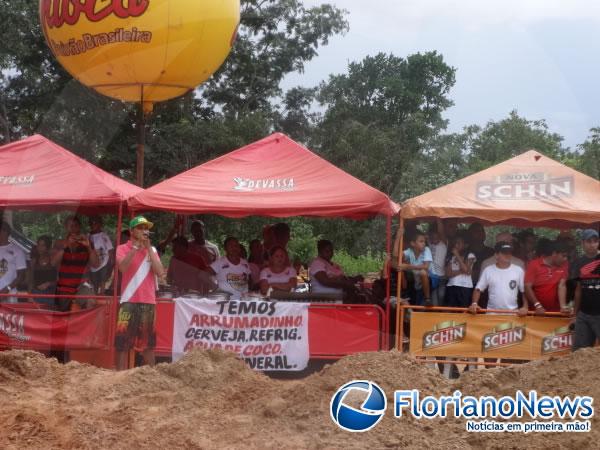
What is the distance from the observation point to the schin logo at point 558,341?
1184 centimetres

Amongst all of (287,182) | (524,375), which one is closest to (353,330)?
(287,182)

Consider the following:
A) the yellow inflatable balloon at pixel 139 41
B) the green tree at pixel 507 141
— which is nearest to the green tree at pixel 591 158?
the green tree at pixel 507 141

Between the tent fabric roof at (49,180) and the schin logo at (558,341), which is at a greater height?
the tent fabric roof at (49,180)

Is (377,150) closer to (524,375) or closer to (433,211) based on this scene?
(433,211)

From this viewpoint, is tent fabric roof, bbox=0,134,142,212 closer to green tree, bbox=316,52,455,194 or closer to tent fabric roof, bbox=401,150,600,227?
tent fabric roof, bbox=401,150,600,227

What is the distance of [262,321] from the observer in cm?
1203

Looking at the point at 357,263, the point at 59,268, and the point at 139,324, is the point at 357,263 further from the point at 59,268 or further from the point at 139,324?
the point at 139,324

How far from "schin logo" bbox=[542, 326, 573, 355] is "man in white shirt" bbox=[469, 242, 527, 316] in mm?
538

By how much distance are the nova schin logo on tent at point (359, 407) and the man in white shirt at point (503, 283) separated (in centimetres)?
396

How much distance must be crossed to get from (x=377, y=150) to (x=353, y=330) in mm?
22172

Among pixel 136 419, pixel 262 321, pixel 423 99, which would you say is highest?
pixel 423 99

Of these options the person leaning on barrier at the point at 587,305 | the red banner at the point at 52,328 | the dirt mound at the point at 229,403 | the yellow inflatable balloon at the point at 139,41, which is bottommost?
the dirt mound at the point at 229,403

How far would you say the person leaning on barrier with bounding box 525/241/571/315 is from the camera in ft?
40.3

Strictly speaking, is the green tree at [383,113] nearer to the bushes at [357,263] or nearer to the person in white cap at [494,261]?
the bushes at [357,263]
